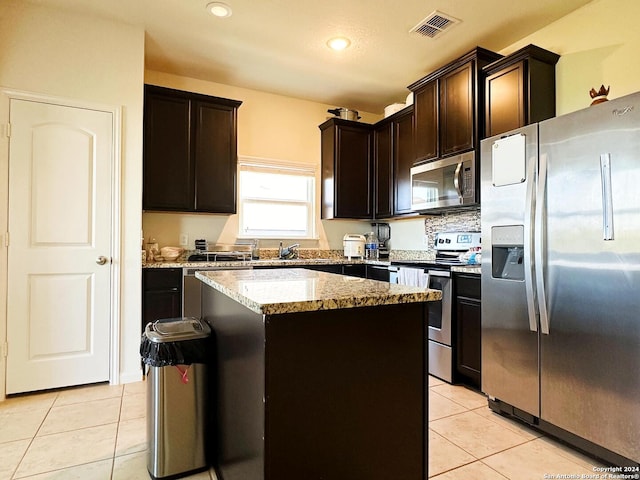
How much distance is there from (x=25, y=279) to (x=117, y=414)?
1.22 metres

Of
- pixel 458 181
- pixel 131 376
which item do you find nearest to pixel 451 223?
pixel 458 181

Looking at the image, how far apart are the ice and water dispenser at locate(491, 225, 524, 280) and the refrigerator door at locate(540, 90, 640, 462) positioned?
0.59 feet

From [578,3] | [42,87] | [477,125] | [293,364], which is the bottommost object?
[293,364]

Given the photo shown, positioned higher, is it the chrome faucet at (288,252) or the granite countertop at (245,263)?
the chrome faucet at (288,252)

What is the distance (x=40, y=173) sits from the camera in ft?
9.05

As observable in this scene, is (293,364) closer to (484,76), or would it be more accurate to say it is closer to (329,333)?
(329,333)

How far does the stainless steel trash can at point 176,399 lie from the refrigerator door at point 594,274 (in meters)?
1.86

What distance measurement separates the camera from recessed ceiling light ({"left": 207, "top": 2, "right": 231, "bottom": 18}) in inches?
106

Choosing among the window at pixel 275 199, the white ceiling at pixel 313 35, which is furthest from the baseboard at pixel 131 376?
the white ceiling at pixel 313 35

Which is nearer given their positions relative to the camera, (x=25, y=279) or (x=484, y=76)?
(x=25, y=279)

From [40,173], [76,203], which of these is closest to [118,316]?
[76,203]

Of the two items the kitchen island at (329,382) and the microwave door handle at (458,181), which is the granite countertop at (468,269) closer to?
the microwave door handle at (458,181)

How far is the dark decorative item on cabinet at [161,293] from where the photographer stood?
3.13 meters

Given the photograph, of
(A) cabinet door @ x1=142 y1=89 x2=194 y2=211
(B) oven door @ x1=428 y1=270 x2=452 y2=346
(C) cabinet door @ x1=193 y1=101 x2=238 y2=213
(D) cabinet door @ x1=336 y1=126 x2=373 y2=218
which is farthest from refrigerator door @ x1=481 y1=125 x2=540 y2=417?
(A) cabinet door @ x1=142 y1=89 x2=194 y2=211
